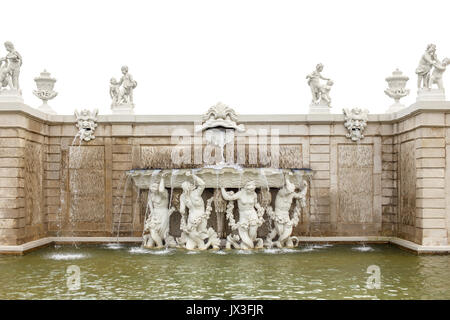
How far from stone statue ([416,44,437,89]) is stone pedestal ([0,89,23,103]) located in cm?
1114

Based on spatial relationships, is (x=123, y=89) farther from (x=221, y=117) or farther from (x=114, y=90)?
(x=221, y=117)

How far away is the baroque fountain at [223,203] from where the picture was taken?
1500 cm

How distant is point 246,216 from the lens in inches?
591

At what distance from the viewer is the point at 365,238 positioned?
17297 mm

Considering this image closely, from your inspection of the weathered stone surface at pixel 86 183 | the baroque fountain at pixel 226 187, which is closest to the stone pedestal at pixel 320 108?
the baroque fountain at pixel 226 187

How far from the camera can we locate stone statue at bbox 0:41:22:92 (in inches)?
603

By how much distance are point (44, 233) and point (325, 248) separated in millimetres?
8564

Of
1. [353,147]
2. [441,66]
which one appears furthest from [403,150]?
[441,66]

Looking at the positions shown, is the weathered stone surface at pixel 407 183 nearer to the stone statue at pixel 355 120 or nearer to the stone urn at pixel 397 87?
the stone statue at pixel 355 120

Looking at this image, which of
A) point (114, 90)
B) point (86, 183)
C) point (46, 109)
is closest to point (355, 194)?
point (114, 90)

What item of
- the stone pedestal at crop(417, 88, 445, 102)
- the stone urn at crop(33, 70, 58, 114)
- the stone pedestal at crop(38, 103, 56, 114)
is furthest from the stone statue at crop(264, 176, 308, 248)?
the stone urn at crop(33, 70, 58, 114)

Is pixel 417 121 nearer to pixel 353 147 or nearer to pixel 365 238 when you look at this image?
pixel 353 147

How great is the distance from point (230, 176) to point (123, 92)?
16.6 feet

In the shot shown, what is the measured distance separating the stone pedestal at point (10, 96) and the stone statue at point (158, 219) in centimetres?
442
